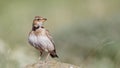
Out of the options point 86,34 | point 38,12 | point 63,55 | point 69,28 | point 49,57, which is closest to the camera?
point 49,57

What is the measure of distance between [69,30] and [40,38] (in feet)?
21.9

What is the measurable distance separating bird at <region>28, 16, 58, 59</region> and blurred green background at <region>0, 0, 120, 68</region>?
106 cm

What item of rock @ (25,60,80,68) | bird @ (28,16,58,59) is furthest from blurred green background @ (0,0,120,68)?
rock @ (25,60,80,68)

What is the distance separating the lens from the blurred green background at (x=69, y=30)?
18.2m

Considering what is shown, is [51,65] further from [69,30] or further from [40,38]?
[69,30]

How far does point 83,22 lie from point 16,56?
18.5 feet

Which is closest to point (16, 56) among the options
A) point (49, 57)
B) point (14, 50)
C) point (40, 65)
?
point (14, 50)

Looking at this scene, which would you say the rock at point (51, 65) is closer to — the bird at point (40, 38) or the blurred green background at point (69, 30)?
the bird at point (40, 38)

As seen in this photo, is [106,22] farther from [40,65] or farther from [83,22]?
[40,65]

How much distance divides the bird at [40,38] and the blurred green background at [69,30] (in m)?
1.06

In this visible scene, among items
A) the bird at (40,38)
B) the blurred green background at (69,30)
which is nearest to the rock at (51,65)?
the bird at (40,38)

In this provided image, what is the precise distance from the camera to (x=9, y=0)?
28984 mm

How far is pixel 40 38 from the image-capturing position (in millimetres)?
15922

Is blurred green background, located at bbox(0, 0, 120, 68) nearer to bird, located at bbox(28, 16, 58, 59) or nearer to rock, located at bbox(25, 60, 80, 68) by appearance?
bird, located at bbox(28, 16, 58, 59)
